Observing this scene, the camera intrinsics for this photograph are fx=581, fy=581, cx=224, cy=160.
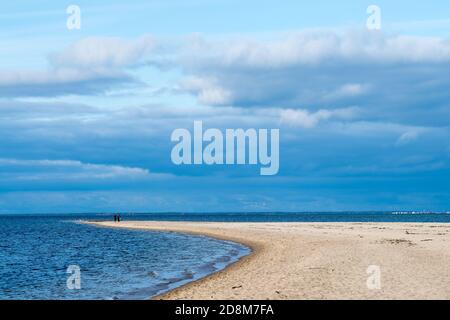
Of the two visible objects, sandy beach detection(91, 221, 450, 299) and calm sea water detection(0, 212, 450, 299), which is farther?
calm sea water detection(0, 212, 450, 299)

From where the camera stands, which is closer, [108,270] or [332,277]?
[332,277]

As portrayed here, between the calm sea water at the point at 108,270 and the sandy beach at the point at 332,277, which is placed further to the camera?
the calm sea water at the point at 108,270

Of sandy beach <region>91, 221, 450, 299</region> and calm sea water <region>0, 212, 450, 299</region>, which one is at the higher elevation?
sandy beach <region>91, 221, 450, 299</region>

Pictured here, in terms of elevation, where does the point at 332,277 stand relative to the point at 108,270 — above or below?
above

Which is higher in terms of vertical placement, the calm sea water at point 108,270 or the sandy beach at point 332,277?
the sandy beach at point 332,277

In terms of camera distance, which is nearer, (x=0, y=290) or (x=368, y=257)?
(x=0, y=290)

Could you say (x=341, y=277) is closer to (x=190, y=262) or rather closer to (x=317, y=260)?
(x=317, y=260)
